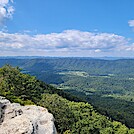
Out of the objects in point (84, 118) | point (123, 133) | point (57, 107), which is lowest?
point (123, 133)

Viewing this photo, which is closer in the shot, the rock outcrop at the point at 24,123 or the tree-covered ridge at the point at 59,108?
the rock outcrop at the point at 24,123

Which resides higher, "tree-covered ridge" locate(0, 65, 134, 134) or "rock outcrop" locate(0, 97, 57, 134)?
"rock outcrop" locate(0, 97, 57, 134)

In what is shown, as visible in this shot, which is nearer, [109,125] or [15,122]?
[15,122]

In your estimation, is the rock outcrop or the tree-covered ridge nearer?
the rock outcrop

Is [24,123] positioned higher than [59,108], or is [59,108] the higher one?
[24,123]

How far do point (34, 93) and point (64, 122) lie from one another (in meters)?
20.2

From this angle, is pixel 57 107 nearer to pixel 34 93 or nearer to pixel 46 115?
pixel 34 93

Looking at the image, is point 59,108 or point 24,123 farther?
point 59,108

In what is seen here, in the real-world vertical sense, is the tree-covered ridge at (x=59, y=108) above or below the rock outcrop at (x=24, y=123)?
below

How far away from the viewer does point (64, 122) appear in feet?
202

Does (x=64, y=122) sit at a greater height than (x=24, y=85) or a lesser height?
lesser

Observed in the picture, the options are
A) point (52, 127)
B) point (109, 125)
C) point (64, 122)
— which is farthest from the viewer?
point (109, 125)

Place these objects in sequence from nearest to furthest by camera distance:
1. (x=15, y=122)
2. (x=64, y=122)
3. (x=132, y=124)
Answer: (x=15, y=122)
(x=64, y=122)
(x=132, y=124)

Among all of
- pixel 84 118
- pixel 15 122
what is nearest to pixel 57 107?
pixel 84 118
